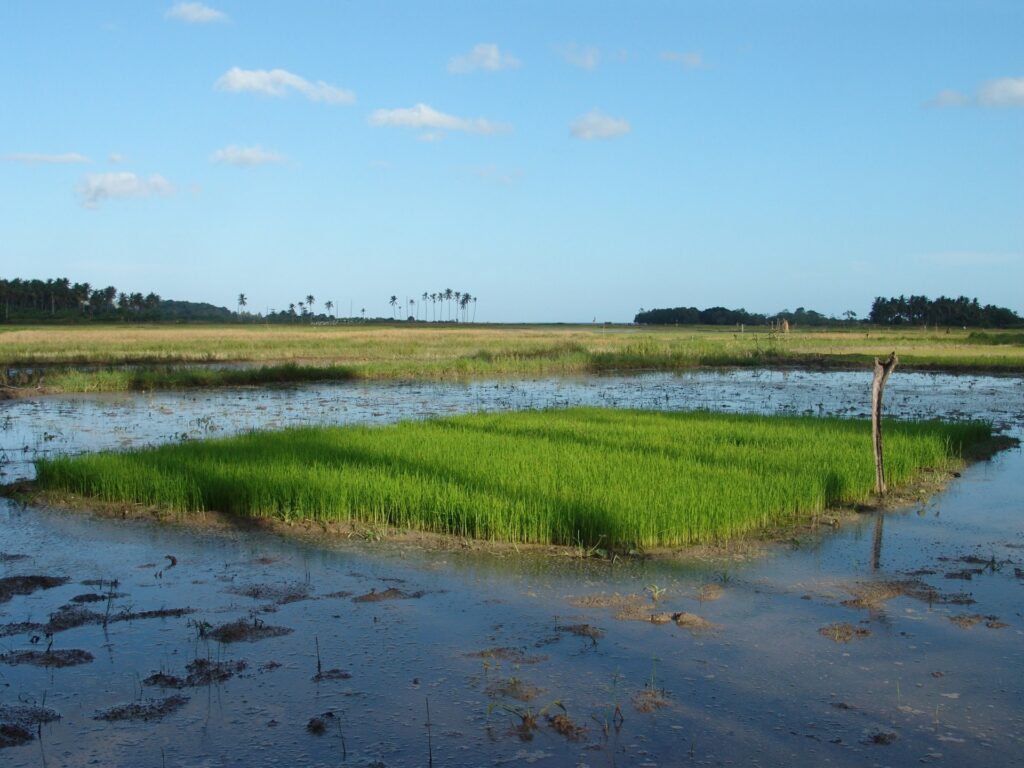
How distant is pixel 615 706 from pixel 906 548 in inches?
153

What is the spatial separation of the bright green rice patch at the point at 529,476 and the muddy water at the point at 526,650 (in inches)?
18.7

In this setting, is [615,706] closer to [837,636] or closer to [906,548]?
[837,636]

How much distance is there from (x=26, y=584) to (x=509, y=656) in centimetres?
328

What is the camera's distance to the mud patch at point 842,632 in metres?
4.82

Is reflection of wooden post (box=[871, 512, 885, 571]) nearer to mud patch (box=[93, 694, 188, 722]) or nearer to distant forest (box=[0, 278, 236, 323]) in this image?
mud patch (box=[93, 694, 188, 722])

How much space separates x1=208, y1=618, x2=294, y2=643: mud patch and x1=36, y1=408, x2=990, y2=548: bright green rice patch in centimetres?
214

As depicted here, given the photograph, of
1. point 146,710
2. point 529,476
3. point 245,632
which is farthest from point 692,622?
point 529,476

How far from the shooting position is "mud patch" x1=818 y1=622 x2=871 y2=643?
4.82 m

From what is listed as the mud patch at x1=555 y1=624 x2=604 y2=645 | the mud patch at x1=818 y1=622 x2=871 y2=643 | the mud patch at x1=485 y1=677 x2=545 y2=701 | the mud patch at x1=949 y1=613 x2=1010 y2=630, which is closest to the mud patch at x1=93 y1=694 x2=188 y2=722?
the mud patch at x1=485 y1=677 x2=545 y2=701

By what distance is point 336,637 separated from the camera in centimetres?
481

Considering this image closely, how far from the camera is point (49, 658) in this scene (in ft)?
14.5

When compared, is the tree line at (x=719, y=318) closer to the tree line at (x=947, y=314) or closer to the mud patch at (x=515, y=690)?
the tree line at (x=947, y=314)

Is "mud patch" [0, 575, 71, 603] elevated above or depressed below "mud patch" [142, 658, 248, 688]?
below

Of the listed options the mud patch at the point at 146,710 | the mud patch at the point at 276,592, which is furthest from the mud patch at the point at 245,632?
the mud patch at the point at 146,710
